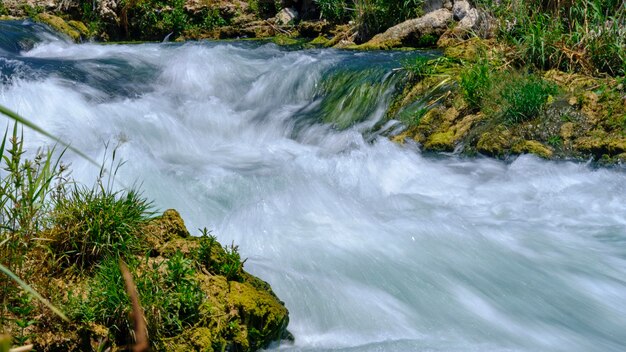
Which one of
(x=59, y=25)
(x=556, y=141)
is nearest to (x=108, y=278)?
(x=556, y=141)

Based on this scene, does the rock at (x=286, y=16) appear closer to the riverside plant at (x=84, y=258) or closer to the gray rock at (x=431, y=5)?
the gray rock at (x=431, y=5)

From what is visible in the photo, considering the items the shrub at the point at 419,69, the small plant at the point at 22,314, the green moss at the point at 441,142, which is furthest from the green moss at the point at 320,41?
the small plant at the point at 22,314

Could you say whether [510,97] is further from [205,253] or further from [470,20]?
[205,253]

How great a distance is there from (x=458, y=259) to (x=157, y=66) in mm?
7653

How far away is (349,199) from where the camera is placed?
603 cm

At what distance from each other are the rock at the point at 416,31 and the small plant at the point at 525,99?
180 inches

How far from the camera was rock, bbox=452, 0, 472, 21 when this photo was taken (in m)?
11.8

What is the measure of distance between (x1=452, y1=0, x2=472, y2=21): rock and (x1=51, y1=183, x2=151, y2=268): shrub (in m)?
9.61

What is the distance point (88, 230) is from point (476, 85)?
550 cm

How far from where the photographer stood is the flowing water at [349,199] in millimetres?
3924

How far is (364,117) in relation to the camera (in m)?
8.61

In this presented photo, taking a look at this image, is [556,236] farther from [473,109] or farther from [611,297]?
[473,109]

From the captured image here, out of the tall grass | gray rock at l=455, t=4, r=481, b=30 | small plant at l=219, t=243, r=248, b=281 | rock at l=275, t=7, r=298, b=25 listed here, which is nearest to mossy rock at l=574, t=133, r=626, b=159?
gray rock at l=455, t=4, r=481, b=30

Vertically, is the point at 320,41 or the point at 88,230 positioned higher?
Answer: the point at 88,230
